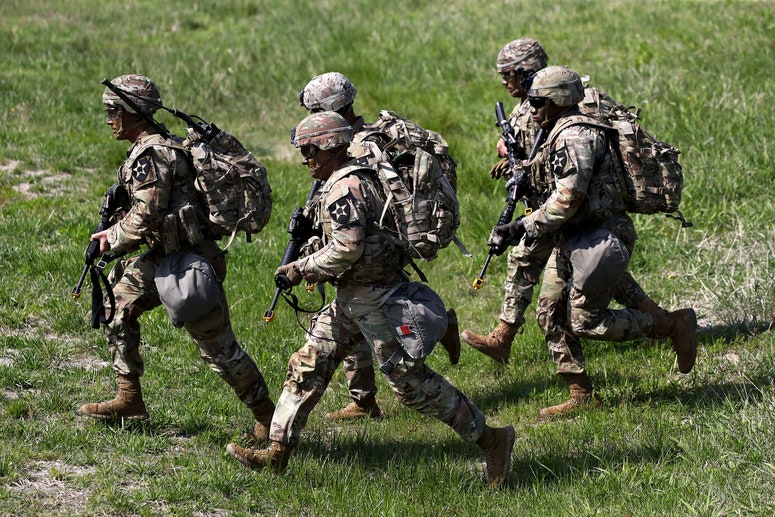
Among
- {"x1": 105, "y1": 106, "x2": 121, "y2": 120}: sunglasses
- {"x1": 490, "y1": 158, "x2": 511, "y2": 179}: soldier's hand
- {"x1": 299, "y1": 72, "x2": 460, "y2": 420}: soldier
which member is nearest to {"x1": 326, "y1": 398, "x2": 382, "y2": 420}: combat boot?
{"x1": 299, "y1": 72, "x2": 460, "y2": 420}: soldier

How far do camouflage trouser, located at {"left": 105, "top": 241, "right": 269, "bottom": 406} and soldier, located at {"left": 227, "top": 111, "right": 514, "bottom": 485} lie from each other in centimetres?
42

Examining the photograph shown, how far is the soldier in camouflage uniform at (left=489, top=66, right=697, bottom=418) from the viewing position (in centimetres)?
596

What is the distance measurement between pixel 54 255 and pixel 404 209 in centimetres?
460

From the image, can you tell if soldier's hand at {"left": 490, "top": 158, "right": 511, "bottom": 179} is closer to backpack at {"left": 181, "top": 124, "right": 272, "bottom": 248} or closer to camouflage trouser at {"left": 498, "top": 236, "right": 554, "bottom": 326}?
camouflage trouser at {"left": 498, "top": 236, "right": 554, "bottom": 326}

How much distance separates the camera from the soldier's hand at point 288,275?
213 inches

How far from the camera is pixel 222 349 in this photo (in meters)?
5.94

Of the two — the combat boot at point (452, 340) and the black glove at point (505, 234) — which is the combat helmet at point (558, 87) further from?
the combat boot at point (452, 340)

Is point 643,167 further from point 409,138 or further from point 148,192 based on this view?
point 148,192

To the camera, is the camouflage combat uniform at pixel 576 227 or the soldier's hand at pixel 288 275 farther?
the camouflage combat uniform at pixel 576 227

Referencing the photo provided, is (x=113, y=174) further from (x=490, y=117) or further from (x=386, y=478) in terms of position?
(x=386, y=478)

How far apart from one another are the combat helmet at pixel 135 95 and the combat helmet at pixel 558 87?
89.6 inches

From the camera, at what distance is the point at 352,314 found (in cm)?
550

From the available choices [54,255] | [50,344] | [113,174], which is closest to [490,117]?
[113,174]

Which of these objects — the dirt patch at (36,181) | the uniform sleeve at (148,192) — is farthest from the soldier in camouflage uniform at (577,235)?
the dirt patch at (36,181)
